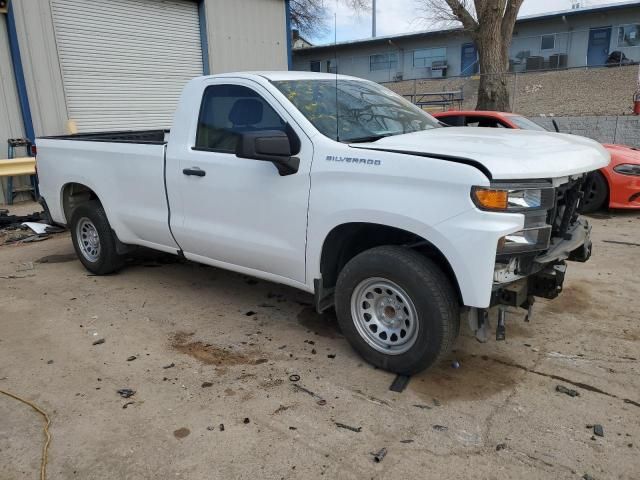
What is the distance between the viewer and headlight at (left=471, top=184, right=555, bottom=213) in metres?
2.97

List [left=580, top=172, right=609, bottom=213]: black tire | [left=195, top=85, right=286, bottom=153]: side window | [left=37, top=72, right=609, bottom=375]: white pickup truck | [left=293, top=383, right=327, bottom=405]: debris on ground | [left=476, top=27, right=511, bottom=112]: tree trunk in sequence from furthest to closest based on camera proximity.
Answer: [left=476, top=27, right=511, bottom=112]: tree trunk < [left=580, top=172, right=609, bottom=213]: black tire < [left=195, top=85, right=286, bottom=153]: side window < [left=293, top=383, right=327, bottom=405]: debris on ground < [left=37, top=72, right=609, bottom=375]: white pickup truck

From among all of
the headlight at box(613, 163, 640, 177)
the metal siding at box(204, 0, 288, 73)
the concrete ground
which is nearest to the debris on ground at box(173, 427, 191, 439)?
the concrete ground

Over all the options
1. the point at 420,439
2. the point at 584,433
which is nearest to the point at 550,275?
the point at 584,433

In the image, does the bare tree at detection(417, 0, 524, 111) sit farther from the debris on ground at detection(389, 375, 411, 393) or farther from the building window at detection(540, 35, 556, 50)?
the building window at detection(540, 35, 556, 50)

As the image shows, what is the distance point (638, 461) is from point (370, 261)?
5.84ft

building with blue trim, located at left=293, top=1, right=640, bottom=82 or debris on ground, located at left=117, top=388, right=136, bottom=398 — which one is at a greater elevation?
building with blue trim, located at left=293, top=1, right=640, bottom=82

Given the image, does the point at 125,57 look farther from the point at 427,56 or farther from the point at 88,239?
the point at 427,56

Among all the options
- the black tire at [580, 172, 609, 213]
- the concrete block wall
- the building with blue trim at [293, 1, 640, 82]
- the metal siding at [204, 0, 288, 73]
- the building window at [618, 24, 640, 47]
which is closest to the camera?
the black tire at [580, 172, 609, 213]

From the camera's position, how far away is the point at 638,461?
9.02 feet

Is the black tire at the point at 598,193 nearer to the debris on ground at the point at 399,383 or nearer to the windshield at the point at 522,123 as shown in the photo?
the windshield at the point at 522,123

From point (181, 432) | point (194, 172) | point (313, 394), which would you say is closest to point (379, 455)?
point (313, 394)

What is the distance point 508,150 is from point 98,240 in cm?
434

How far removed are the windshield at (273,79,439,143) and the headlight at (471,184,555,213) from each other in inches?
44.3

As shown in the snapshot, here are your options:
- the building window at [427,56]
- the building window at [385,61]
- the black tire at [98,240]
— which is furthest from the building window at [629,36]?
the black tire at [98,240]
